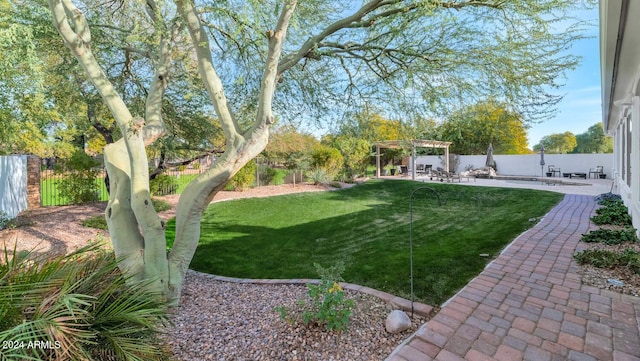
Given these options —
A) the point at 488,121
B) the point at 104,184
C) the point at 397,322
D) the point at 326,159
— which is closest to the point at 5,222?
the point at 104,184

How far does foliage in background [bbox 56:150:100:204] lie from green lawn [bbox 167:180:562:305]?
437cm

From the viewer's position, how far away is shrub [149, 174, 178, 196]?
38.4ft

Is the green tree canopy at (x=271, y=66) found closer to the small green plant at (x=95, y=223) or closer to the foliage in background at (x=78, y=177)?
the small green plant at (x=95, y=223)

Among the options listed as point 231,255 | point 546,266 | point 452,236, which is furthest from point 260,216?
point 546,266

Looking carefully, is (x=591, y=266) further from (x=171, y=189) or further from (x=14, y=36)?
(x=171, y=189)

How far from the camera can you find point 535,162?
21672 mm

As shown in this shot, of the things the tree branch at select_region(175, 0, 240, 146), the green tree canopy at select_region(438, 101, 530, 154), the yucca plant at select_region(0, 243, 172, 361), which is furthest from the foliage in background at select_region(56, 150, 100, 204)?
the green tree canopy at select_region(438, 101, 530, 154)

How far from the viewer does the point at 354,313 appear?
3172mm

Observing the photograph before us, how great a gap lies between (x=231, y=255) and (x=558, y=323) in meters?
5.13

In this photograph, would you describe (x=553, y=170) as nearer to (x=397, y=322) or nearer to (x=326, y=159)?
(x=326, y=159)

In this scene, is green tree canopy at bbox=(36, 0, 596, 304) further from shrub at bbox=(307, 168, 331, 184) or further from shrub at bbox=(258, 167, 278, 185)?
shrub at bbox=(307, 168, 331, 184)

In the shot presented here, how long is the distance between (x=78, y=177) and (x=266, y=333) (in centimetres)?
1076

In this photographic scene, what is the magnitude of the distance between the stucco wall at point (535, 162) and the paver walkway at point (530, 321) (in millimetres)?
20450

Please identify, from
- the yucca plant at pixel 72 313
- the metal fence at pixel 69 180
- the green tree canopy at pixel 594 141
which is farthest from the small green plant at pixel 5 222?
the green tree canopy at pixel 594 141
